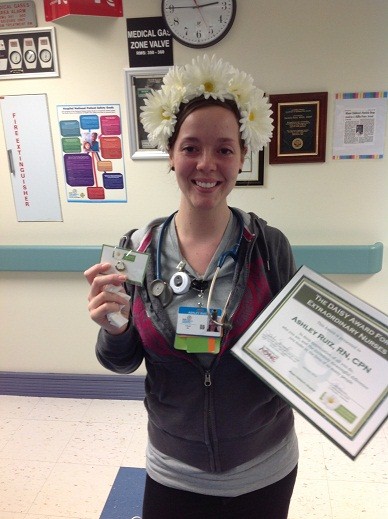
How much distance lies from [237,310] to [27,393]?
2.24 meters

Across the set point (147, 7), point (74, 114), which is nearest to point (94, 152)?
point (74, 114)

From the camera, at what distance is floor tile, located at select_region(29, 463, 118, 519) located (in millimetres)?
1805

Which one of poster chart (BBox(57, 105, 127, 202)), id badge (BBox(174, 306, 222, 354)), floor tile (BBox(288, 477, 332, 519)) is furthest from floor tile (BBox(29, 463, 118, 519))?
poster chart (BBox(57, 105, 127, 202))

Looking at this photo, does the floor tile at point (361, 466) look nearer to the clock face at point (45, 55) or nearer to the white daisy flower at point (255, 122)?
the white daisy flower at point (255, 122)

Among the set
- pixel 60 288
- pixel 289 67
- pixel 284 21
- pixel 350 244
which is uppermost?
pixel 284 21

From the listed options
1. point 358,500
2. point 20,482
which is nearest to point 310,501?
point 358,500

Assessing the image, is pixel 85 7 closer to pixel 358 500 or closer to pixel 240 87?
pixel 240 87

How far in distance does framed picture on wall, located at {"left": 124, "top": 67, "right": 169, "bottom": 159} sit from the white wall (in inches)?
1.9

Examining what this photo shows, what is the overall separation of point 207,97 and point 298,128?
4.09 ft

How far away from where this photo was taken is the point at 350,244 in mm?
2209

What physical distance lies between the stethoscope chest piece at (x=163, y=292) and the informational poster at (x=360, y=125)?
150 centimetres

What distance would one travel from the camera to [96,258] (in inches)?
92.1

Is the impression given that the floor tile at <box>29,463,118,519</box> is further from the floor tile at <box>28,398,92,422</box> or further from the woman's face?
the woman's face

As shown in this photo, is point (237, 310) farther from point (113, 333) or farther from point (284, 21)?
point (284, 21)
